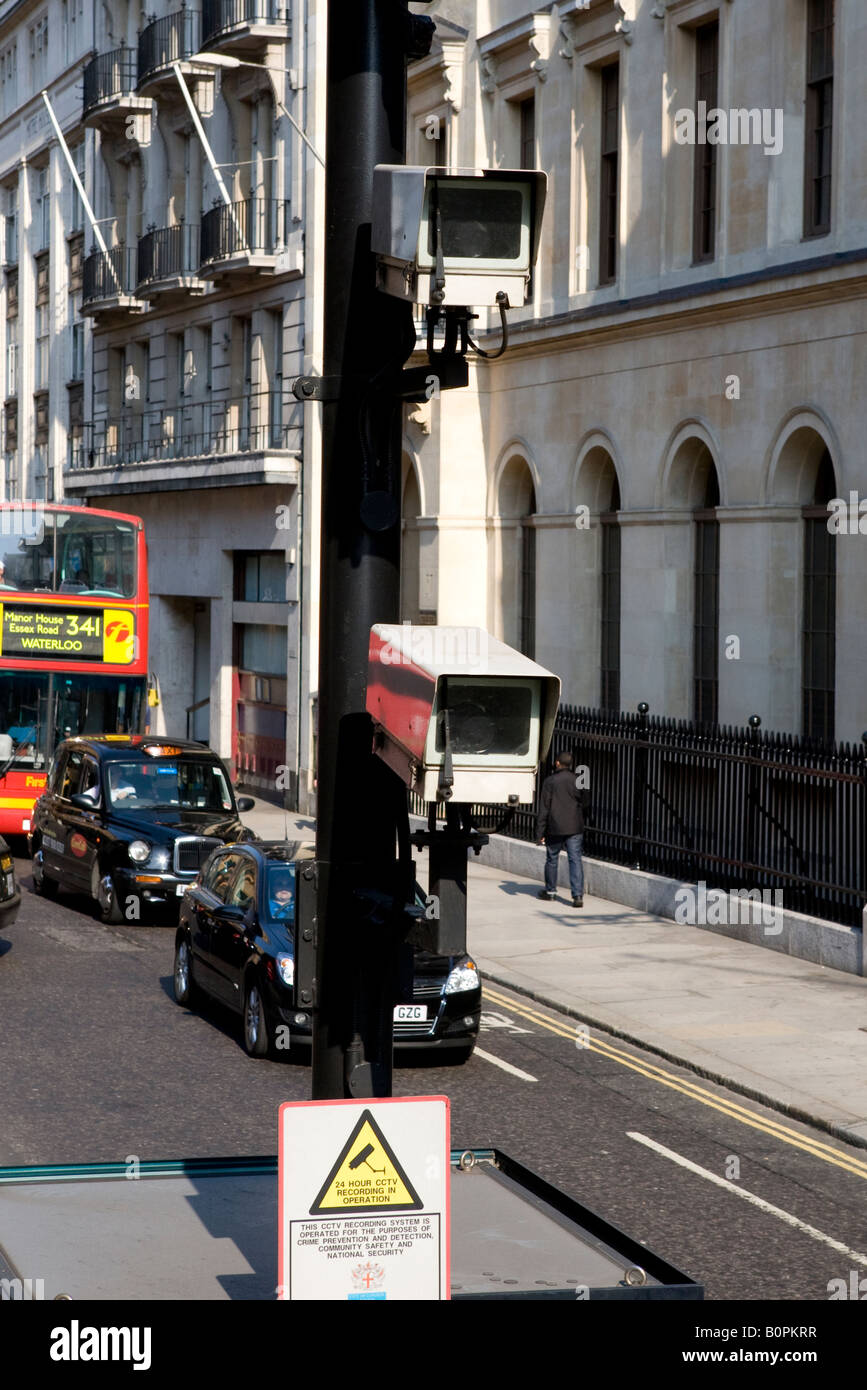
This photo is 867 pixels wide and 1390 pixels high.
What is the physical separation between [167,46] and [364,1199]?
3690 cm

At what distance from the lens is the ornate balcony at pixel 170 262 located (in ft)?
123

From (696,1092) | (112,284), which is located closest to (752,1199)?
(696,1092)

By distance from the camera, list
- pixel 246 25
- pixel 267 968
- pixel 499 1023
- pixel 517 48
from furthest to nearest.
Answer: pixel 246 25 → pixel 517 48 → pixel 499 1023 → pixel 267 968

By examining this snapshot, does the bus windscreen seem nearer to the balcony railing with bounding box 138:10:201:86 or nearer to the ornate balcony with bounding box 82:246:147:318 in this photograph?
the balcony railing with bounding box 138:10:201:86

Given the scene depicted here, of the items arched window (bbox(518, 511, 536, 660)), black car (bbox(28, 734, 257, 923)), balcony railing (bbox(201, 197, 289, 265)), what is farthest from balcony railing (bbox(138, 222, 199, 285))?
black car (bbox(28, 734, 257, 923))

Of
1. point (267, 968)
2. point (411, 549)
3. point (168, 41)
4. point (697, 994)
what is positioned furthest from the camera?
point (168, 41)

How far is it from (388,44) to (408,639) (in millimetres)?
1679

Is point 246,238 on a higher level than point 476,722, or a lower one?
higher

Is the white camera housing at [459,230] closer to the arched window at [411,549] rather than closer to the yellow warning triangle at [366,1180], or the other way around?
the yellow warning triangle at [366,1180]

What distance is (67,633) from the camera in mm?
25078

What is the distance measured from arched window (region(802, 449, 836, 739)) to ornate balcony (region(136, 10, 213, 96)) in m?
18.9

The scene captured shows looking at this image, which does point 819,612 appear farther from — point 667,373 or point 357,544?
point 357,544

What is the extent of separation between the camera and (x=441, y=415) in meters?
29.8

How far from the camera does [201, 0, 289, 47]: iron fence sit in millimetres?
33594
